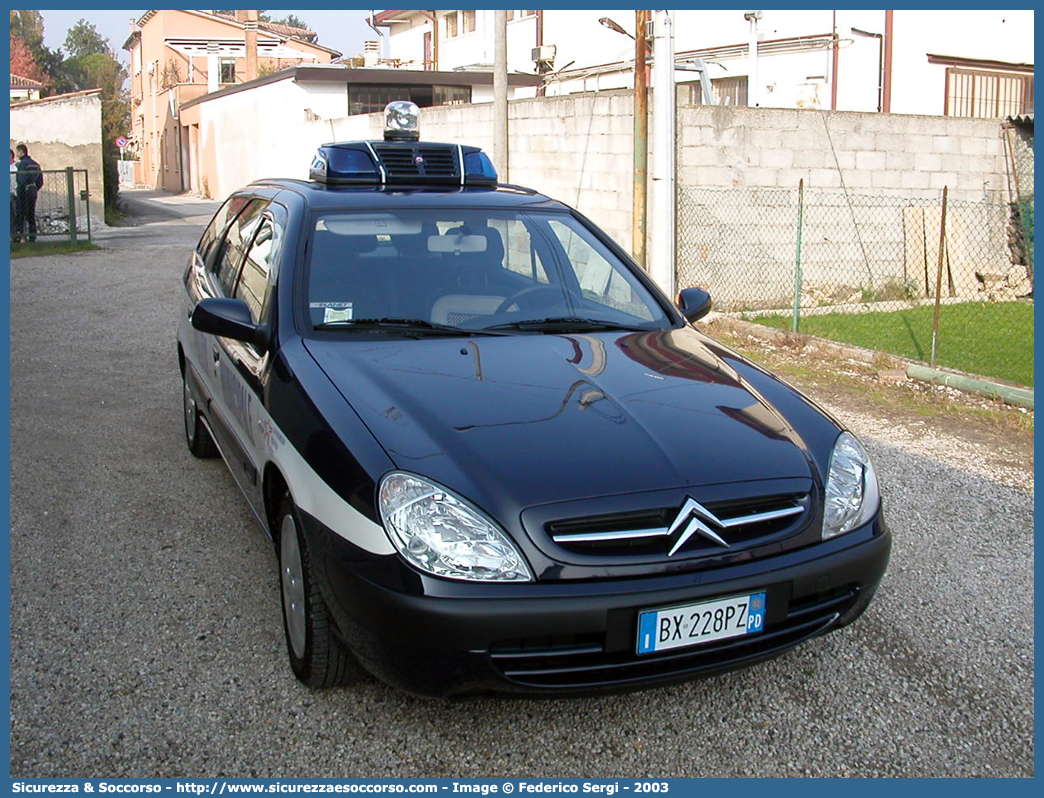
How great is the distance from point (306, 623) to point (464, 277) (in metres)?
1.56

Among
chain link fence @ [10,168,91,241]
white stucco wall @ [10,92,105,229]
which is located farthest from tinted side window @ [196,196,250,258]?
white stucco wall @ [10,92,105,229]

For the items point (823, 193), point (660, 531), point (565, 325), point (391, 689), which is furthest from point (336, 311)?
point (823, 193)

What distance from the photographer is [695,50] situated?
21672 millimetres

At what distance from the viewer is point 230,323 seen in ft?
12.6

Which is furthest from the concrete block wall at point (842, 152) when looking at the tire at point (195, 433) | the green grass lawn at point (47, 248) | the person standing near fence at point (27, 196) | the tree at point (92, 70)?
the tree at point (92, 70)

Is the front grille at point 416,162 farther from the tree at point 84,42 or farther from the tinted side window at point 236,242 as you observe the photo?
the tree at point 84,42

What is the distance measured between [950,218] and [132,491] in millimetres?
10699

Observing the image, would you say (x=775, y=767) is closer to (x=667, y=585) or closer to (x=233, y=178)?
(x=667, y=585)

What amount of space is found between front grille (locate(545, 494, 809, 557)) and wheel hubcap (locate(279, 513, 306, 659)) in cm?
91

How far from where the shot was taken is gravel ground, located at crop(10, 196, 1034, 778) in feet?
9.94

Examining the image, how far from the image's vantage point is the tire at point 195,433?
5.57 metres

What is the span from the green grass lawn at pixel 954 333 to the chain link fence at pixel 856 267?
0.06 feet

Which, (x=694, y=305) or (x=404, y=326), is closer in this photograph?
(x=404, y=326)

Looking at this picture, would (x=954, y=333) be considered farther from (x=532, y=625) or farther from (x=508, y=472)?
(x=532, y=625)
